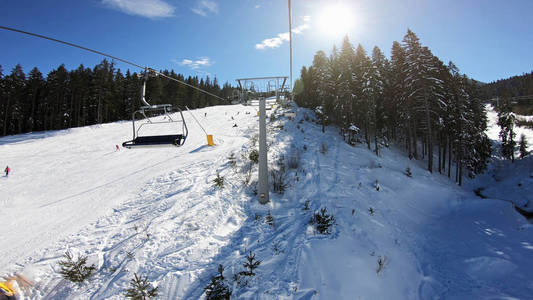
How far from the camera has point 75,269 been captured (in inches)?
207

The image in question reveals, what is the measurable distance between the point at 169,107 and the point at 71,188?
31.8 ft

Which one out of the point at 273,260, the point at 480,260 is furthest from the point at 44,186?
the point at 480,260

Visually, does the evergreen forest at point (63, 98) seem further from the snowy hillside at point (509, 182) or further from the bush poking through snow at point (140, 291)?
the snowy hillside at point (509, 182)

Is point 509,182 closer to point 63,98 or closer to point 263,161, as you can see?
point 263,161

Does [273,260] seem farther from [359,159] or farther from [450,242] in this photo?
[359,159]

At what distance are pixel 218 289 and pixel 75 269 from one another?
3841mm

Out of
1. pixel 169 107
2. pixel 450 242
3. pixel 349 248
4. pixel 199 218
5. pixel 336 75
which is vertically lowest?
pixel 450 242

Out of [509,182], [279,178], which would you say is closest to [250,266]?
[279,178]

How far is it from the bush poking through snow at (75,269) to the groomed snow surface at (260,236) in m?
0.16

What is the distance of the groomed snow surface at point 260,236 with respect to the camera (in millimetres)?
5215

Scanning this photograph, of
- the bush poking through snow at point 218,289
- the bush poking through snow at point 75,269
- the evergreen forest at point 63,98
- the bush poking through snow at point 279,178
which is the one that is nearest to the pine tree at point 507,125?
the bush poking through snow at point 279,178

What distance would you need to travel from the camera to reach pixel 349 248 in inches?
260

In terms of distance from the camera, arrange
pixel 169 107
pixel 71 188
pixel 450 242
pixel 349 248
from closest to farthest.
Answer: pixel 349 248 < pixel 169 107 < pixel 450 242 < pixel 71 188

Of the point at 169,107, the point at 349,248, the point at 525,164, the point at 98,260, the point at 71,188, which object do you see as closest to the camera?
the point at 98,260
